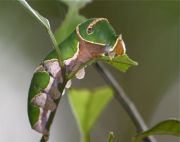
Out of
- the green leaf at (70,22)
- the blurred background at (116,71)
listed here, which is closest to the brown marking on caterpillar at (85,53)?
the green leaf at (70,22)

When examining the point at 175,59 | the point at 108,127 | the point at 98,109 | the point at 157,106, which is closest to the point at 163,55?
the point at 175,59

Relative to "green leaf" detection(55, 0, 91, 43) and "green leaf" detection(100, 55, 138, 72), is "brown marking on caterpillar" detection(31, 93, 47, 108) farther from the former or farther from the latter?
"green leaf" detection(55, 0, 91, 43)

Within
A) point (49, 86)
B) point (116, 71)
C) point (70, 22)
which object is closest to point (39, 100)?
point (49, 86)

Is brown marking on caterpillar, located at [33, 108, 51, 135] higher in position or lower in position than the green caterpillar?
lower

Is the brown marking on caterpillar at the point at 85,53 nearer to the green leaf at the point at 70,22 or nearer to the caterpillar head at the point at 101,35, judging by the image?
the caterpillar head at the point at 101,35

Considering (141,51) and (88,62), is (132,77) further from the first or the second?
(88,62)

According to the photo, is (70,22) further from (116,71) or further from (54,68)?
(116,71)

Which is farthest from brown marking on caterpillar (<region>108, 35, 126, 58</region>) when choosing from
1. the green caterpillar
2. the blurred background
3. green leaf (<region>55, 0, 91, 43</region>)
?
the blurred background
